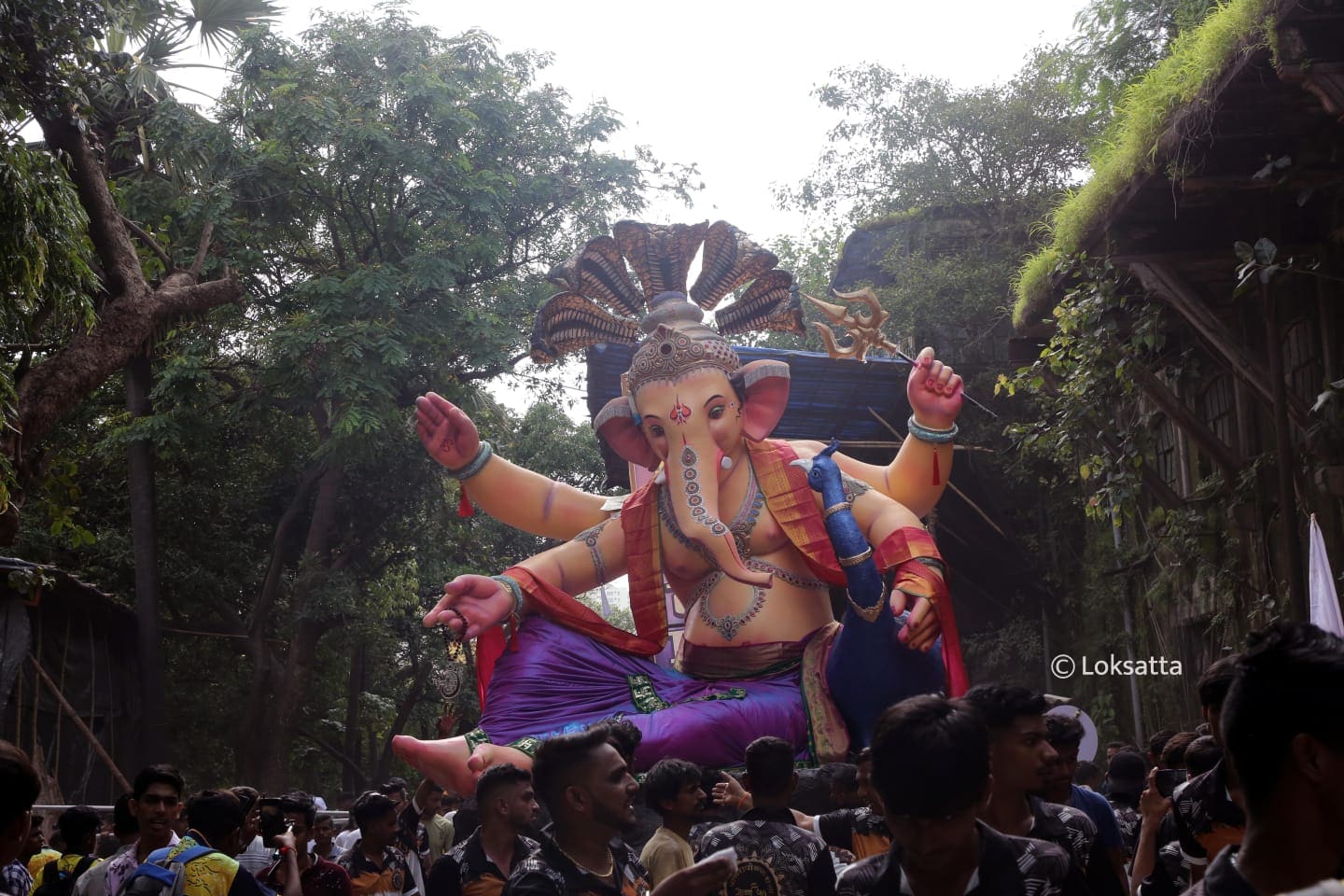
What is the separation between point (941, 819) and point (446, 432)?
6728 millimetres

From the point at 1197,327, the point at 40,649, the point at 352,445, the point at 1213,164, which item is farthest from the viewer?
the point at 352,445

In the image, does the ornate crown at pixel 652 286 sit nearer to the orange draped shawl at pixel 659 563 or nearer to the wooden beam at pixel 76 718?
the orange draped shawl at pixel 659 563

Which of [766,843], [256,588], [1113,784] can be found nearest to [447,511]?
[256,588]

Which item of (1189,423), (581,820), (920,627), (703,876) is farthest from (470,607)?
(703,876)

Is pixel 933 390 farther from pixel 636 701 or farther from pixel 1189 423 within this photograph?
pixel 636 701

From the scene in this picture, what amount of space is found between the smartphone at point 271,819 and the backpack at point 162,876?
195 cm

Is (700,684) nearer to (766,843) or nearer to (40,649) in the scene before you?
(766,843)

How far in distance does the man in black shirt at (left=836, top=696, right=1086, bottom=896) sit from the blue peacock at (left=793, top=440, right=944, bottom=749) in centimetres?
527

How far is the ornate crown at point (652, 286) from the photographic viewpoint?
9.20 meters

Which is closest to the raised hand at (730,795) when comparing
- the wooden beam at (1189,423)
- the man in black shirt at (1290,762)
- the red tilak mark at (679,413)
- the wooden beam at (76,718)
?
the man in black shirt at (1290,762)

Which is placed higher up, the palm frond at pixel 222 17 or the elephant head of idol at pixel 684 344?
the palm frond at pixel 222 17

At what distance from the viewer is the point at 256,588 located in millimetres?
18500

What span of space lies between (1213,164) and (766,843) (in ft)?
17.0

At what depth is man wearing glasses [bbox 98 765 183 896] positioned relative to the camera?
4.22 metres
